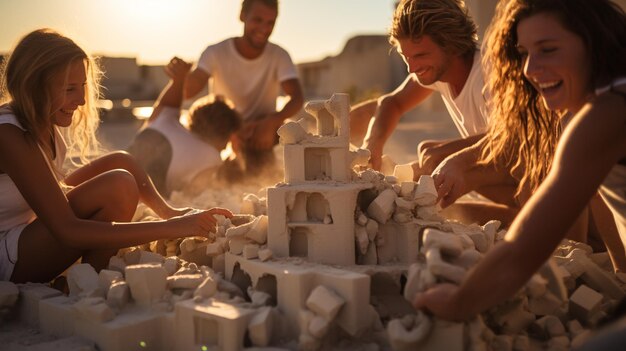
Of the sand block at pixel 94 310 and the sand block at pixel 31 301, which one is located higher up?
the sand block at pixel 94 310

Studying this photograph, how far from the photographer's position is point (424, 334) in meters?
2.16

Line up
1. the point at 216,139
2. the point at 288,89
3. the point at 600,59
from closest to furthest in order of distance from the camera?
the point at 600,59 → the point at 216,139 → the point at 288,89

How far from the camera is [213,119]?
5742mm

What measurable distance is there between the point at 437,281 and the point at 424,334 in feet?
0.60

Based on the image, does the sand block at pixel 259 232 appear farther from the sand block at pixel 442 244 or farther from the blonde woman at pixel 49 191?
the sand block at pixel 442 244

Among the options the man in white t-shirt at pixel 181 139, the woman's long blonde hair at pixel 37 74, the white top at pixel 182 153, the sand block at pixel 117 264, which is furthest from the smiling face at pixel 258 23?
the sand block at pixel 117 264

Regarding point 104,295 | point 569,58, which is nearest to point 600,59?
point 569,58

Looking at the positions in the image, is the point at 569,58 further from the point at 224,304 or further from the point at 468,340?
the point at 224,304

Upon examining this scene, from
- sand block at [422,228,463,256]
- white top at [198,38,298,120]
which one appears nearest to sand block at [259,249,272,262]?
sand block at [422,228,463,256]

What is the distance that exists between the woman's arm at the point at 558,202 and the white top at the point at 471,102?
2.10 meters

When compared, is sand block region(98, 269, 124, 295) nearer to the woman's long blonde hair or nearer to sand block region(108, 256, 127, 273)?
sand block region(108, 256, 127, 273)

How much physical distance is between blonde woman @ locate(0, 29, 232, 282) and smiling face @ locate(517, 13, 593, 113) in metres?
1.73

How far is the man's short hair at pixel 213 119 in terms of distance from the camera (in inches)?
226

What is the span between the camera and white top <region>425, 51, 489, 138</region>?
13.5 ft
